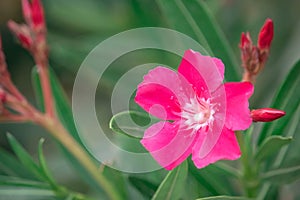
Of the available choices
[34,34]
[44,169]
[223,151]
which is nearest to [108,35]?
[34,34]

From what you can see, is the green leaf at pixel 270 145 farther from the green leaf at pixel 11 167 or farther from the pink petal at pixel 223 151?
the green leaf at pixel 11 167

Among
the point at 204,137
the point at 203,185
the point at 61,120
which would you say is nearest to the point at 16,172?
the point at 61,120

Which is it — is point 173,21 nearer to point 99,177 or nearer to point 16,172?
point 99,177

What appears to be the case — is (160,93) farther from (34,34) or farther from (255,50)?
(34,34)

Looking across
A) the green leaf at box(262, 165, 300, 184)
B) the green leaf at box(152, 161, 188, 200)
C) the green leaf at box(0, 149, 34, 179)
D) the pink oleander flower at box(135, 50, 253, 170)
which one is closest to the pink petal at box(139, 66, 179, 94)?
the pink oleander flower at box(135, 50, 253, 170)

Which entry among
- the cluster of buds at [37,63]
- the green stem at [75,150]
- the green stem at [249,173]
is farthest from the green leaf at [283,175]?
the cluster of buds at [37,63]

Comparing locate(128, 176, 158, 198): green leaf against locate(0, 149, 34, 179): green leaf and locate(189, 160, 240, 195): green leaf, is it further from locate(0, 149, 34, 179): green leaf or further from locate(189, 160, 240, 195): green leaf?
locate(0, 149, 34, 179): green leaf
